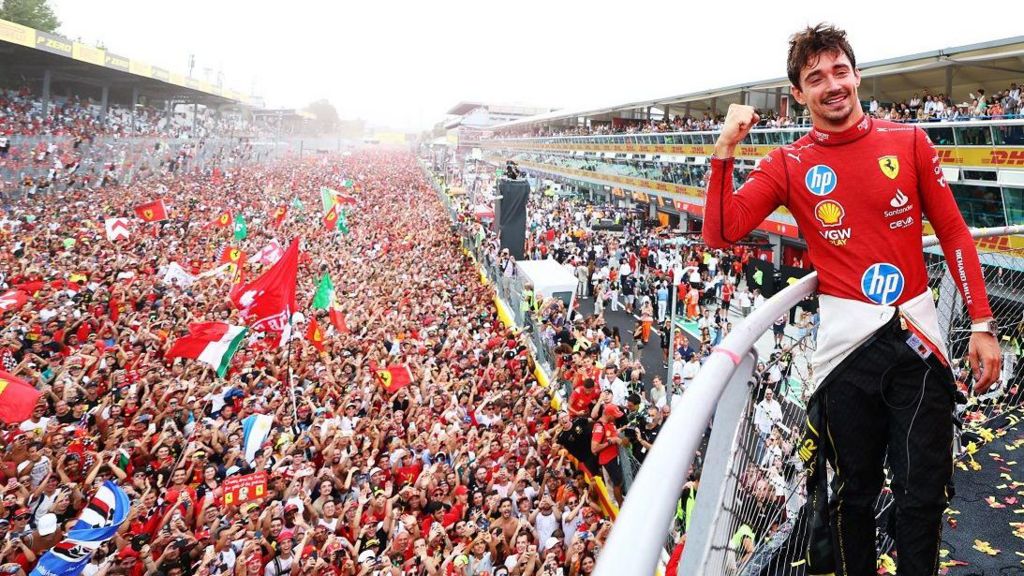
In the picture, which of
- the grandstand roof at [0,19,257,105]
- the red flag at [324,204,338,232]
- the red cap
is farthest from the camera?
the grandstand roof at [0,19,257,105]

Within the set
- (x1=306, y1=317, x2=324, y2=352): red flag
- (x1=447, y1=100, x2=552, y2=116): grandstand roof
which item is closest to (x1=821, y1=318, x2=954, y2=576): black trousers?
(x1=306, y1=317, x2=324, y2=352): red flag

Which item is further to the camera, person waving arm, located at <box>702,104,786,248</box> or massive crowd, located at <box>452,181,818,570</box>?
massive crowd, located at <box>452,181,818,570</box>

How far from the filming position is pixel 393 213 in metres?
33.1

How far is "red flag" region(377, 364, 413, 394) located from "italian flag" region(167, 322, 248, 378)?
2385 millimetres

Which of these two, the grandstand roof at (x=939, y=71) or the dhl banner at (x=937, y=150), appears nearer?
the dhl banner at (x=937, y=150)

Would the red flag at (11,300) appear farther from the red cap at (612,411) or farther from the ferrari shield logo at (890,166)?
the ferrari shield logo at (890,166)

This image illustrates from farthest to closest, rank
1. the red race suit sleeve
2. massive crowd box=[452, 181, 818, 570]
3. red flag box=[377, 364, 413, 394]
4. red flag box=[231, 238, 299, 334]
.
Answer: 1. red flag box=[231, 238, 299, 334]
2. red flag box=[377, 364, 413, 394]
3. massive crowd box=[452, 181, 818, 570]
4. the red race suit sleeve

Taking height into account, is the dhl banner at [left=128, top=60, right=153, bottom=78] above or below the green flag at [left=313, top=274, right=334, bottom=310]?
above

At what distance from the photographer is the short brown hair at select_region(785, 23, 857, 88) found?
6.29ft

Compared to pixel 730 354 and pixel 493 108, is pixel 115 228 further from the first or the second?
pixel 493 108

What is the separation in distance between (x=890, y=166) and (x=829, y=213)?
0.21 m

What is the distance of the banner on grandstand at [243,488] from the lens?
6.80 meters

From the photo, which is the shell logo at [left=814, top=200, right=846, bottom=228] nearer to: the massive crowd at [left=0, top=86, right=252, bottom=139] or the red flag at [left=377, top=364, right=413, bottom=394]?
the red flag at [left=377, top=364, right=413, bottom=394]

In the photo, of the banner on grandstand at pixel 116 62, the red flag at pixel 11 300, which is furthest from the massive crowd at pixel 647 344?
the banner on grandstand at pixel 116 62
